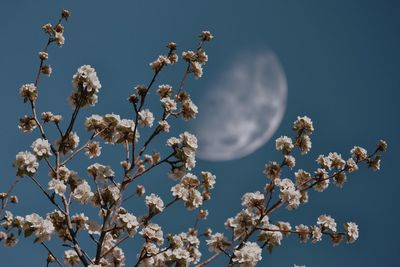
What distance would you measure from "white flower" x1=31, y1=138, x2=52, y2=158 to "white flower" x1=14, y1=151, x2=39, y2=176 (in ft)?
0.45

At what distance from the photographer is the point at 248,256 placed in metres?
6.25

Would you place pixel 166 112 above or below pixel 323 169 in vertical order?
above

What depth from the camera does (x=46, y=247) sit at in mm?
6254

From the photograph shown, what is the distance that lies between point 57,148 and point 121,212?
134 centimetres

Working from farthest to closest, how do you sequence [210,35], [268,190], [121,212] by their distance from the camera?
1. [210,35]
2. [268,190]
3. [121,212]

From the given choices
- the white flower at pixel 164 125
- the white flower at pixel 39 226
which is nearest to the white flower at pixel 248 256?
the white flower at pixel 164 125

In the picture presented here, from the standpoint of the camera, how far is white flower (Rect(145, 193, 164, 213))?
645 cm

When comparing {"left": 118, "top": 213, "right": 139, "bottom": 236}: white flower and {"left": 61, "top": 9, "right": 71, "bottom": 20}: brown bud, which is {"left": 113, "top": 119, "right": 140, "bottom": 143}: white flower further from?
{"left": 61, "top": 9, "right": 71, "bottom": 20}: brown bud

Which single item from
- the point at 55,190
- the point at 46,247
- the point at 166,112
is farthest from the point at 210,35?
the point at 46,247

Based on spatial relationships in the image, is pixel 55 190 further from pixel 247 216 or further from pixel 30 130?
pixel 247 216

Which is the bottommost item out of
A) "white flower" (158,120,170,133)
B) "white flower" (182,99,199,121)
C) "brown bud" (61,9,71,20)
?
"white flower" (158,120,170,133)

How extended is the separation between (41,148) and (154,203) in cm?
166

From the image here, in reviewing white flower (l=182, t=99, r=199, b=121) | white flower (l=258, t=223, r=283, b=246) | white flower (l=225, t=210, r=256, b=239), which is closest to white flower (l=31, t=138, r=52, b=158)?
white flower (l=182, t=99, r=199, b=121)

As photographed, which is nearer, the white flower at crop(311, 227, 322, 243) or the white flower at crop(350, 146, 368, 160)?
the white flower at crop(311, 227, 322, 243)
